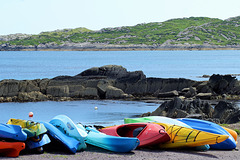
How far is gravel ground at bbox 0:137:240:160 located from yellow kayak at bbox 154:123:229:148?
284 millimetres

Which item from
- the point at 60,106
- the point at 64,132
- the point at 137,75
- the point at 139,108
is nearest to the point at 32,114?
the point at 60,106

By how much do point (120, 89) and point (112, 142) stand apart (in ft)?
126

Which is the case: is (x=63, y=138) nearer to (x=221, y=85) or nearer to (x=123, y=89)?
(x=123, y=89)

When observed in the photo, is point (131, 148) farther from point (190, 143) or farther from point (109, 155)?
point (190, 143)

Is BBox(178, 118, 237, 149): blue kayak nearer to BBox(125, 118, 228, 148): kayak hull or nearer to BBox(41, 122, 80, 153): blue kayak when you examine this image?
BBox(125, 118, 228, 148): kayak hull

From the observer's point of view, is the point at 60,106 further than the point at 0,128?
Yes

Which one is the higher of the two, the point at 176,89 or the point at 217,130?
the point at 217,130

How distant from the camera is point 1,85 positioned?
51.0 metres

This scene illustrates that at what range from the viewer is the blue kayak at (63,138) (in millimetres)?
14378

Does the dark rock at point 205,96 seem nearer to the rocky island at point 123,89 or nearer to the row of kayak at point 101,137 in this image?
the rocky island at point 123,89

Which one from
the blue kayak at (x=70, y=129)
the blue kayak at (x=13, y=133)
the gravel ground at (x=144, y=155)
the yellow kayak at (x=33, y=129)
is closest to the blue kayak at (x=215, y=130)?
the gravel ground at (x=144, y=155)

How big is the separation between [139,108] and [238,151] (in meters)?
28.5

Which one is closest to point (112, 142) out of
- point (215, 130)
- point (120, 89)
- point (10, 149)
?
point (10, 149)

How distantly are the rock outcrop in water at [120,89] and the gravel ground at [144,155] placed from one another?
34417 millimetres
